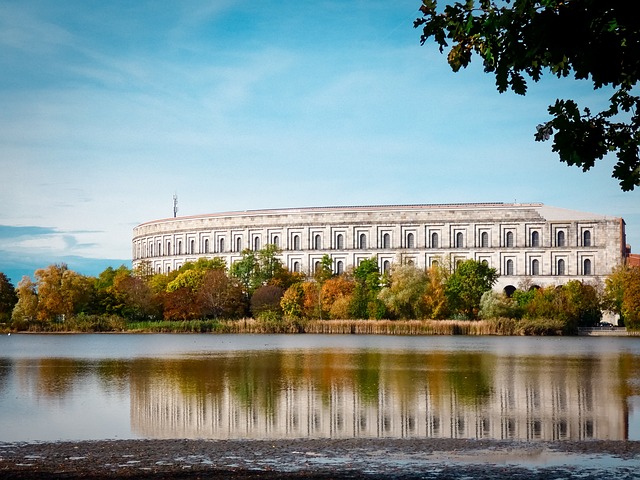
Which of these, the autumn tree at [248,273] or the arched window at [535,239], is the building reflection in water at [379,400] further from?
the arched window at [535,239]

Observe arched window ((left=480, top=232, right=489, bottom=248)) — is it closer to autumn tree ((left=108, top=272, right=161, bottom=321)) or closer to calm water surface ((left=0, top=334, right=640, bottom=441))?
autumn tree ((left=108, top=272, right=161, bottom=321))

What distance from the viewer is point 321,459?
12172mm

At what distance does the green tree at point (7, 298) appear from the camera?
78.1 metres

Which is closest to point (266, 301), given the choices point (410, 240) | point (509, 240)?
point (410, 240)

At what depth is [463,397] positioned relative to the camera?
67.3ft

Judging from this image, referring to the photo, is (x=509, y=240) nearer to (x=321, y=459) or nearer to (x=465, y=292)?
(x=465, y=292)

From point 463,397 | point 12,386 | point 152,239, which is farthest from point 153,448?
point 152,239

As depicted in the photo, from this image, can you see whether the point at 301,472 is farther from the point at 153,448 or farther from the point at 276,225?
the point at 276,225

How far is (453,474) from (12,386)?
53.3 feet

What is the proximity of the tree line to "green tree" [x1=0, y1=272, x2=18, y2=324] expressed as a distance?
0.29 feet

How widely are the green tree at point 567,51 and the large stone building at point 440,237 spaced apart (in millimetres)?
83773

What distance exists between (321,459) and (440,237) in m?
94.4

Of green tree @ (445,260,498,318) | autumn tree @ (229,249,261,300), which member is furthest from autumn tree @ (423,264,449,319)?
autumn tree @ (229,249,261,300)

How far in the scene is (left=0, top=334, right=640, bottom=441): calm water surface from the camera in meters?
15.6
